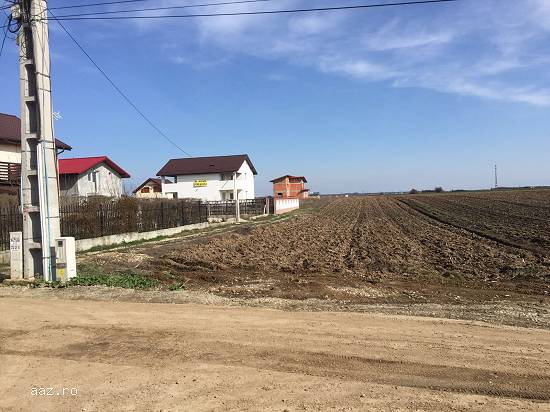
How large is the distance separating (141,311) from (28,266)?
568cm

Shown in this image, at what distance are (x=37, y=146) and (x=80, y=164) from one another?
35061mm

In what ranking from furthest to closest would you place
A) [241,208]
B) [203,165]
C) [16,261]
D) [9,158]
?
[203,165] → [241,208] → [9,158] → [16,261]

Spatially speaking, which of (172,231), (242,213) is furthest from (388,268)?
(242,213)

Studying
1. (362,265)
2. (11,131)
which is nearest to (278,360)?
(362,265)

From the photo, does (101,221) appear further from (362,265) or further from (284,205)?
(284,205)

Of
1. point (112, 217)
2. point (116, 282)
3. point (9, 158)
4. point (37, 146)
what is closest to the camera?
point (116, 282)

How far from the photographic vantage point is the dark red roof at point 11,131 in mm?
33281

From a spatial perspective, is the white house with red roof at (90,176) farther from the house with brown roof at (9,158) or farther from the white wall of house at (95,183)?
the house with brown roof at (9,158)

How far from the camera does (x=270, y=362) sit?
583 cm

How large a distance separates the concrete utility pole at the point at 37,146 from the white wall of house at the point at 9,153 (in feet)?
76.5

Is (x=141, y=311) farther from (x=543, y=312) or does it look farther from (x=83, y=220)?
(x=83, y=220)

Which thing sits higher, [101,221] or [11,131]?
[11,131]

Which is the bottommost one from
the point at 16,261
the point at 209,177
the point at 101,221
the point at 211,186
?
the point at 16,261

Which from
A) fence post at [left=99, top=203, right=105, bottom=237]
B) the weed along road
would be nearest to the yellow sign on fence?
fence post at [left=99, top=203, right=105, bottom=237]
